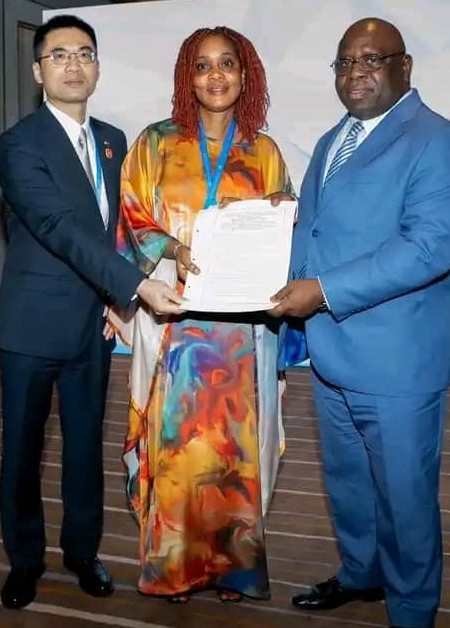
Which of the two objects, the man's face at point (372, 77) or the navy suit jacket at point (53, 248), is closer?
the man's face at point (372, 77)

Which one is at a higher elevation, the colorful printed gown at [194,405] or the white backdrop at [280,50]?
the white backdrop at [280,50]

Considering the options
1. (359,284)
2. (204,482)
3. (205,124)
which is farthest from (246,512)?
(205,124)

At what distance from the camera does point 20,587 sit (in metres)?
2.61

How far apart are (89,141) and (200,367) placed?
28.6 inches

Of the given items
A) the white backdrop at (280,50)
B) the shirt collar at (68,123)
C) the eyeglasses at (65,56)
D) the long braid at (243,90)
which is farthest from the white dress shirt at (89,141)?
the white backdrop at (280,50)

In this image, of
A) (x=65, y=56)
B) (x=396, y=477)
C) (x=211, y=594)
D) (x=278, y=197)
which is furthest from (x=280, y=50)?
(x=396, y=477)

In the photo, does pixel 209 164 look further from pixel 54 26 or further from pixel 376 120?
pixel 54 26

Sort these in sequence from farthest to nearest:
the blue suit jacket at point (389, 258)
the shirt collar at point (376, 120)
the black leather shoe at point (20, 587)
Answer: the black leather shoe at point (20, 587) → the shirt collar at point (376, 120) → the blue suit jacket at point (389, 258)

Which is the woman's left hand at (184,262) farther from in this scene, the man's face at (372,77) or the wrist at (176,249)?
the man's face at (372,77)

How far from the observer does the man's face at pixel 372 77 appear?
2072 mm

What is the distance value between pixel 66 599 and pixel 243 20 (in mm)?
4387

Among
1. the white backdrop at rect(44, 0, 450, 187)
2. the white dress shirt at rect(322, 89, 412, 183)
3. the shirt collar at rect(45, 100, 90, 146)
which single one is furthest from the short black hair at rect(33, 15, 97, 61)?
the white backdrop at rect(44, 0, 450, 187)

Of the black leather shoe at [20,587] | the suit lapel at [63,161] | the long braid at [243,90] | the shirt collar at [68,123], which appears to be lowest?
the black leather shoe at [20,587]

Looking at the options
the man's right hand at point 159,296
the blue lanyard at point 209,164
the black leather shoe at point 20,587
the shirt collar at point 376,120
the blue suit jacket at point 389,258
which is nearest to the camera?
the blue suit jacket at point 389,258
